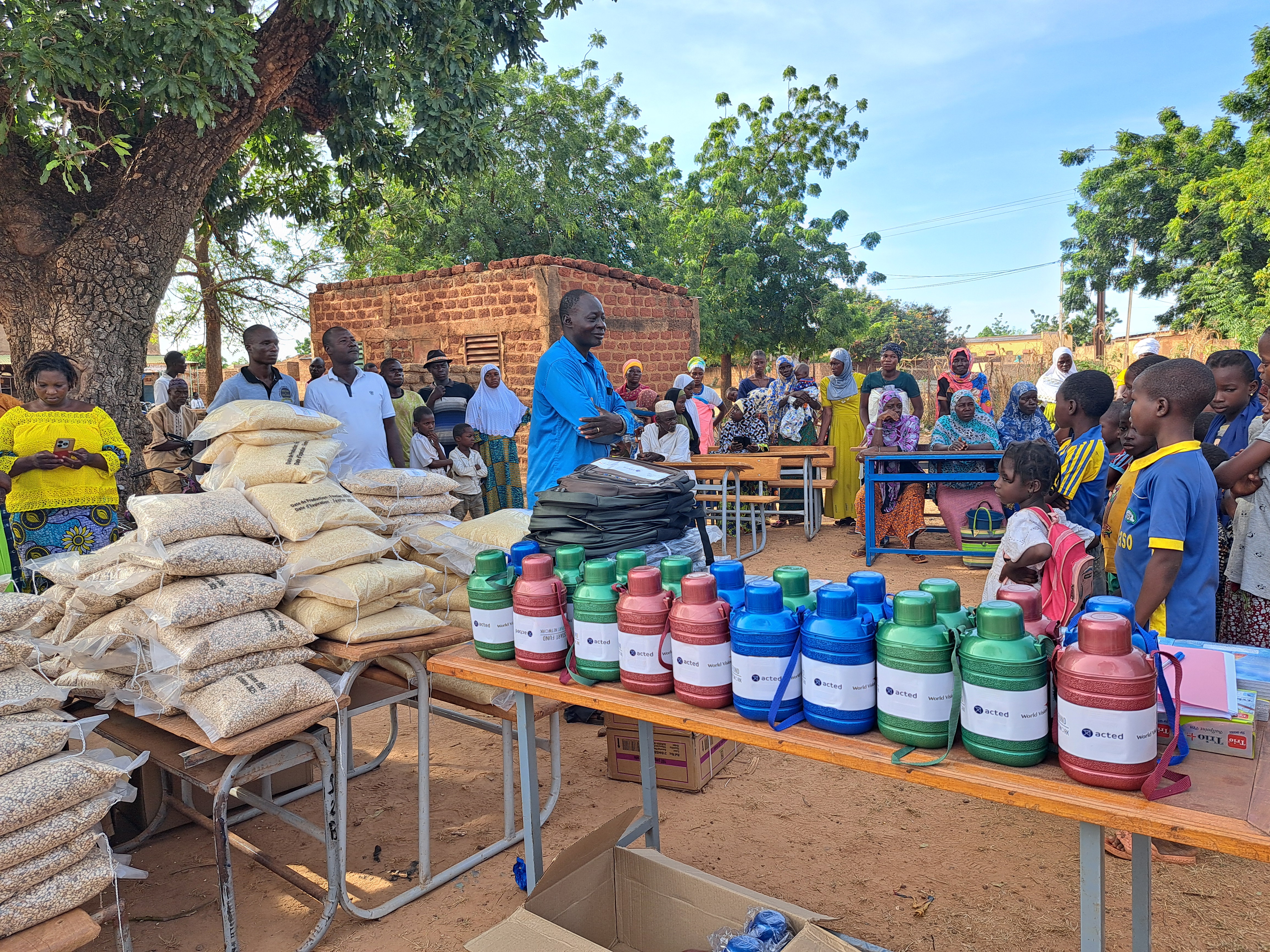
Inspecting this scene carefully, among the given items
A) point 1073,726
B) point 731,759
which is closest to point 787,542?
point 731,759

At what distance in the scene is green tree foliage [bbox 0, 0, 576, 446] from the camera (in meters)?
5.20

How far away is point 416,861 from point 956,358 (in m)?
6.40

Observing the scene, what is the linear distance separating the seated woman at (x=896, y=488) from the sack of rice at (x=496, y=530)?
4629 millimetres

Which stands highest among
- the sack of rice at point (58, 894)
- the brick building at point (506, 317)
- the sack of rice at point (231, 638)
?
the brick building at point (506, 317)

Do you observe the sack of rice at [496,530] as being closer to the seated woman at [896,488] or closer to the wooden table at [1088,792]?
the wooden table at [1088,792]

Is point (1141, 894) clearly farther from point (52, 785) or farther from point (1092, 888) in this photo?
point (52, 785)

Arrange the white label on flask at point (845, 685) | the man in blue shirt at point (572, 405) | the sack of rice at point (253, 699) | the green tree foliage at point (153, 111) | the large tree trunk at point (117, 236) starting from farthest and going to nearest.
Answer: the large tree trunk at point (117, 236) → the green tree foliage at point (153, 111) → the man in blue shirt at point (572, 405) → the sack of rice at point (253, 699) → the white label on flask at point (845, 685)

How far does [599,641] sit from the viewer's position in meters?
1.94

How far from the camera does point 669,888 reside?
7.13 feet

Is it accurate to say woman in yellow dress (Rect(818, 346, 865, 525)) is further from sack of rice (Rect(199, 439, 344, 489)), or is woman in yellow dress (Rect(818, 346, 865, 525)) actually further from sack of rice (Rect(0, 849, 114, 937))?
sack of rice (Rect(0, 849, 114, 937))

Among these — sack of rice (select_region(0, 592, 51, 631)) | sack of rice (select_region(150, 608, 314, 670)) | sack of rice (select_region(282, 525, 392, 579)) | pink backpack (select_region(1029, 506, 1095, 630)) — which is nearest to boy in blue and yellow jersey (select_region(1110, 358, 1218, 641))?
pink backpack (select_region(1029, 506, 1095, 630))


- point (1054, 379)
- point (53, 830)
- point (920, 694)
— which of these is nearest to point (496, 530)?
point (53, 830)

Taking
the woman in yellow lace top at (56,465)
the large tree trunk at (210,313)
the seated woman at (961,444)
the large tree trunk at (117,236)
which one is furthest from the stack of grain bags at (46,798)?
the large tree trunk at (210,313)

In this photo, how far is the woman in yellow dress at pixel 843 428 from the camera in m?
8.98
